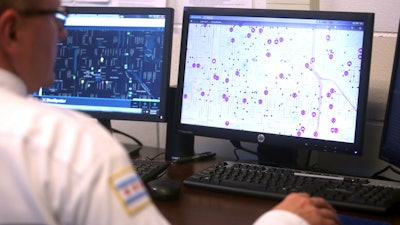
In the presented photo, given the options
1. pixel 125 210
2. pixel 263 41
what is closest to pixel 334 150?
pixel 263 41

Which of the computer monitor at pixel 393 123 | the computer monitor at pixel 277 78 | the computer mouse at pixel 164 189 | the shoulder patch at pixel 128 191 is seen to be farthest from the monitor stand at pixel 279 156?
the shoulder patch at pixel 128 191

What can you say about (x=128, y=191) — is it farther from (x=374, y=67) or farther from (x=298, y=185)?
(x=374, y=67)

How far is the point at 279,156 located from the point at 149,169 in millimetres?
386

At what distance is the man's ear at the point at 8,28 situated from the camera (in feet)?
2.55

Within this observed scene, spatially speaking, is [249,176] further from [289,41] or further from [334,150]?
[289,41]

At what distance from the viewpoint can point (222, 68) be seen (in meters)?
1.58

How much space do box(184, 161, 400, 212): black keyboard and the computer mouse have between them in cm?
8

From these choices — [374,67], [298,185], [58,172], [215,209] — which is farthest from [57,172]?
[374,67]

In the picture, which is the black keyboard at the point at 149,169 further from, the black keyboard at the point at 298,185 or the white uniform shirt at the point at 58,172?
the white uniform shirt at the point at 58,172

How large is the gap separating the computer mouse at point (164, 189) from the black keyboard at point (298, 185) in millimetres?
85

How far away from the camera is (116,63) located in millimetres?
1693

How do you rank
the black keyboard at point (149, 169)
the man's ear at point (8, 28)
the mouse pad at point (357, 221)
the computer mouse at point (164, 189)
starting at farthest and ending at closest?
the black keyboard at point (149, 169) < the computer mouse at point (164, 189) < the mouse pad at point (357, 221) < the man's ear at point (8, 28)

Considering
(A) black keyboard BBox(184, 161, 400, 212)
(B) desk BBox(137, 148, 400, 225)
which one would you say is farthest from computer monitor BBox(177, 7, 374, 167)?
(B) desk BBox(137, 148, 400, 225)

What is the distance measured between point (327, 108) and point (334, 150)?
4.4 inches
